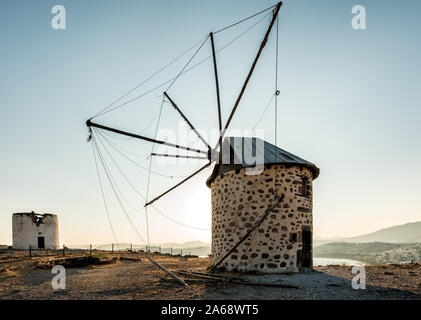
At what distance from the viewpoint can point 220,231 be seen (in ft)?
45.2

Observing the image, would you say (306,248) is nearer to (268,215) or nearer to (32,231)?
(268,215)

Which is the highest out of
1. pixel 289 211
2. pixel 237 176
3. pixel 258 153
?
pixel 258 153

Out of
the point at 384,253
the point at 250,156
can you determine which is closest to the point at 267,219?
the point at 250,156

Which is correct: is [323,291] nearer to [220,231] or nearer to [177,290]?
[177,290]

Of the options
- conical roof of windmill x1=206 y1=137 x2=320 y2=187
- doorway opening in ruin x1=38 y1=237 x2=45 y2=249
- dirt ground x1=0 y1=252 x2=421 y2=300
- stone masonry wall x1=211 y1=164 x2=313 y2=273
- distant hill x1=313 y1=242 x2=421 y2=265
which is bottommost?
distant hill x1=313 y1=242 x2=421 y2=265

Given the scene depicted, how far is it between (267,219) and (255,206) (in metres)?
0.72

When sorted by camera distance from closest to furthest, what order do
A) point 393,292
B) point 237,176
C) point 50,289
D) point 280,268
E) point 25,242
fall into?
point 393,292
point 50,289
point 280,268
point 237,176
point 25,242

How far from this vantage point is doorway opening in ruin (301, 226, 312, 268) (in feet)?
43.1

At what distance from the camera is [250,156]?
13.8 metres

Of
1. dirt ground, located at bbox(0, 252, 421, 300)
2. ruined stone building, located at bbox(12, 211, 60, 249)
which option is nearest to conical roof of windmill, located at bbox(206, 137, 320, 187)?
dirt ground, located at bbox(0, 252, 421, 300)

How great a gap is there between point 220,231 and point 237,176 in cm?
266

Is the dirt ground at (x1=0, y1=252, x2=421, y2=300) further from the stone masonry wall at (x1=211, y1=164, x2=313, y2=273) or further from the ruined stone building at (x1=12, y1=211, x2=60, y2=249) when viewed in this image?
the ruined stone building at (x1=12, y1=211, x2=60, y2=249)

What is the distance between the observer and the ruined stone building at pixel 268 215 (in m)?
12.3

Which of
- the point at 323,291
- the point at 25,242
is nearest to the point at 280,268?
the point at 323,291
